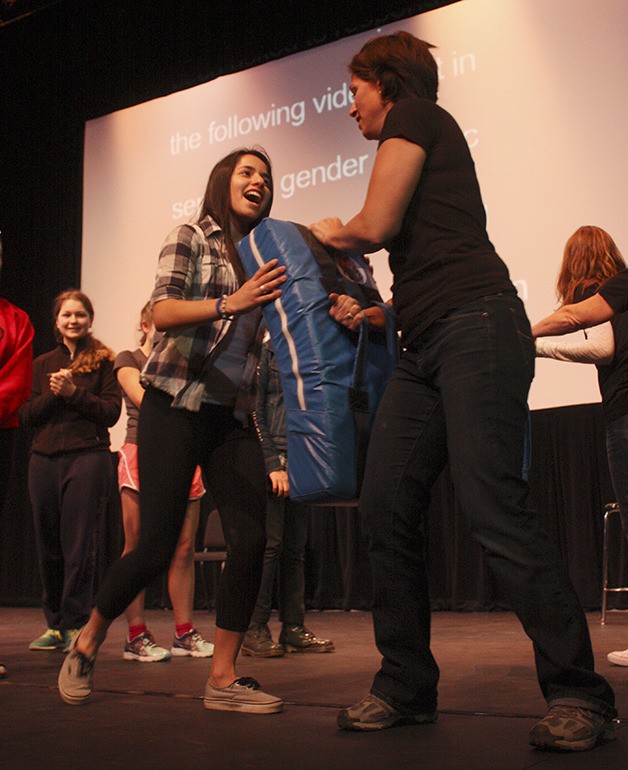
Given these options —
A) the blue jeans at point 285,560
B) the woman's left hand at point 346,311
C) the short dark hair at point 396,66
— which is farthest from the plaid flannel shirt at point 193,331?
the blue jeans at point 285,560

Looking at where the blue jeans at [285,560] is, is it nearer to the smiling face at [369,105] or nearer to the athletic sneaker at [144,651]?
the athletic sneaker at [144,651]

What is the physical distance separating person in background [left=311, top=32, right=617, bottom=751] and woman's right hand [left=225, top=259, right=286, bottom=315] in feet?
0.48

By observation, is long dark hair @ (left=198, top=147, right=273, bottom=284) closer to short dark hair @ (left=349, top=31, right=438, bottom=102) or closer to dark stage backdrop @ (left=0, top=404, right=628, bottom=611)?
short dark hair @ (left=349, top=31, right=438, bottom=102)

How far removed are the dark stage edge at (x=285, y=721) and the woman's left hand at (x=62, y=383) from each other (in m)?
1.02

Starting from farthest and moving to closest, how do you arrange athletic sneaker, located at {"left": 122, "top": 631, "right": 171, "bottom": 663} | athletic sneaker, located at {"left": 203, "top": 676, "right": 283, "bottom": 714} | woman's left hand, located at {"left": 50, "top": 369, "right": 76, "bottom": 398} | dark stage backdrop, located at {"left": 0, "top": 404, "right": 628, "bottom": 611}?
dark stage backdrop, located at {"left": 0, "top": 404, "right": 628, "bottom": 611}, woman's left hand, located at {"left": 50, "top": 369, "right": 76, "bottom": 398}, athletic sneaker, located at {"left": 122, "top": 631, "right": 171, "bottom": 663}, athletic sneaker, located at {"left": 203, "top": 676, "right": 283, "bottom": 714}

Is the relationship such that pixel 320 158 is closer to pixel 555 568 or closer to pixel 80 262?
pixel 80 262

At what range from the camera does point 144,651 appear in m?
3.33

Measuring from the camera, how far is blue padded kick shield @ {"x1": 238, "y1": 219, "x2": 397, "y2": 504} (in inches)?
75.8

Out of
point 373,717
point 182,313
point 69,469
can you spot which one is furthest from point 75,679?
point 69,469

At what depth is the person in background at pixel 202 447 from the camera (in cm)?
221

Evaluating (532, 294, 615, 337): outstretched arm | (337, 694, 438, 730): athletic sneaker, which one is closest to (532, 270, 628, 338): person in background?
(532, 294, 615, 337): outstretched arm

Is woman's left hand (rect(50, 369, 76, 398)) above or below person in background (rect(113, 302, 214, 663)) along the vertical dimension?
above

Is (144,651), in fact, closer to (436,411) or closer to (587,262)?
(436,411)

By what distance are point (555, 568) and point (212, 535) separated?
4367 mm
